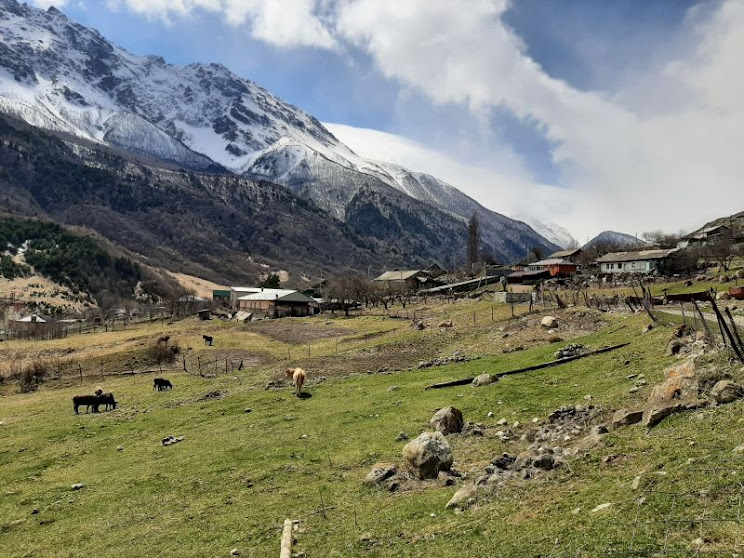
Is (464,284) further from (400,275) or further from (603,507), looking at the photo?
(603,507)

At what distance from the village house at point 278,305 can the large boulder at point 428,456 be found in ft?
374

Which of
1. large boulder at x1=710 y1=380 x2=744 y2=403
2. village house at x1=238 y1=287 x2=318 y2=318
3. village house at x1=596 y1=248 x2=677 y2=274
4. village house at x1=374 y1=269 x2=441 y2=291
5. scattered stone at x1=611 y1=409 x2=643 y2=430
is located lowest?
scattered stone at x1=611 y1=409 x2=643 y2=430

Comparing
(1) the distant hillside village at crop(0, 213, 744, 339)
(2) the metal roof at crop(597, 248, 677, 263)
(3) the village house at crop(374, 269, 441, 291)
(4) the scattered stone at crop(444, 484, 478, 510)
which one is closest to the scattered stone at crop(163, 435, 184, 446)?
(4) the scattered stone at crop(444, 484, 478, 510)

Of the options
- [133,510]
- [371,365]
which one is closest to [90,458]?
[133,510]

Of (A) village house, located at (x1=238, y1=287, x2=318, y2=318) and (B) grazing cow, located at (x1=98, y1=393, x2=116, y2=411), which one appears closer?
(B) grazing cow, located at (x1=98, y1=393, x2=116, y2=411)

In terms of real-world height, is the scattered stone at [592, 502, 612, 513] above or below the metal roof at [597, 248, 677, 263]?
below

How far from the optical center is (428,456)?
16531 mm

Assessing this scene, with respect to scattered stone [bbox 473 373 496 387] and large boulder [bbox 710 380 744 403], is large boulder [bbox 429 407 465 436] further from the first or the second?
large boulder [bbox 710 380 744 403]

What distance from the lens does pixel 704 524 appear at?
9.42 meters

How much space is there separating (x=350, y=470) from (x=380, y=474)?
2349mm

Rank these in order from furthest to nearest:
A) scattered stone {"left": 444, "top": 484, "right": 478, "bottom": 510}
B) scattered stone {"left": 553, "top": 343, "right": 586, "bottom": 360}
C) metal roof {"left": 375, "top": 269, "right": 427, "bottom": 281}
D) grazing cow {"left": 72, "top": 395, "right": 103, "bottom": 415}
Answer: metal roof {"left": 375, "top": 269, "right": 427, "bottom": 281} < grazing cow {"left": 72, "top": 395, "right": 103, "bottom": 415} < scattered stone {"left": 553, "top": 343, "right": 586, "bottom": 360} < scattered stone {"left": 444, "top": 484, "right": 478, "bottom": 510}

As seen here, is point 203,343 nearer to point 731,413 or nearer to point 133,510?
point 133,510

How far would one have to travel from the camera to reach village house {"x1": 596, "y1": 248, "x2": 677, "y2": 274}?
372 feet

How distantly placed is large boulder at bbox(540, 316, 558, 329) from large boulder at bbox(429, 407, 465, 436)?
1129 inches
